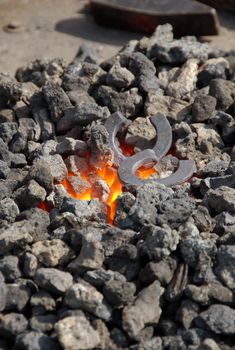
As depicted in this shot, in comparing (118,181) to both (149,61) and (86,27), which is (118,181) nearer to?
(149,61)

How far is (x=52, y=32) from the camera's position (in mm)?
7082

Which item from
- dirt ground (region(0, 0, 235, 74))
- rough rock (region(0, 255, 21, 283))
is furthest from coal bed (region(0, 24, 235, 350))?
dirt ground (region(0, 0, 235, 74))

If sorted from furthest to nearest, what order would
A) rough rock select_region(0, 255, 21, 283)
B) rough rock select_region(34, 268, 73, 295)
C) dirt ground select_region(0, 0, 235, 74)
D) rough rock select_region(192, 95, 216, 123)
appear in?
1. dirt ground select_region(0, 0, 235, 74)
2. rough rock select_region(192, 95, 216, 123)
3. rough rock select_region(0, 255, 21, 283)
4. rough rock select_region(34, 268, 73, 295)

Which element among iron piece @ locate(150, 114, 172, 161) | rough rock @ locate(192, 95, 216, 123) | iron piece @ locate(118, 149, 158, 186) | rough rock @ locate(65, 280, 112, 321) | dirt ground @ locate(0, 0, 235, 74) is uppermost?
rough rock @ locate(192, 95, 216, 123)

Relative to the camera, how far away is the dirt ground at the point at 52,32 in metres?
6.74

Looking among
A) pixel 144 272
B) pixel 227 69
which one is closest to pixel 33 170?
pixel 144 272

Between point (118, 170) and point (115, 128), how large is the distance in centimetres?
35

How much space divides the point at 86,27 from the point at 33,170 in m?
2.94

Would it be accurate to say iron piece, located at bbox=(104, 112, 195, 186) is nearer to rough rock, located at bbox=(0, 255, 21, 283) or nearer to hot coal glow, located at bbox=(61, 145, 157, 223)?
hot coal glow, located at bbox=(61, 145, 157, 223)

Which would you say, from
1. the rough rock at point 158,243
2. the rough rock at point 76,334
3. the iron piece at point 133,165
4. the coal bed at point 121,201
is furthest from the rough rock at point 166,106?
the rough rock at point 76,334

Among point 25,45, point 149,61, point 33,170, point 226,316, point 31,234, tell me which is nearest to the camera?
point 226,316

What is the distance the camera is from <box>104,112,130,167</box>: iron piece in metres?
4.82

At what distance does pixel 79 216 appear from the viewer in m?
4.29

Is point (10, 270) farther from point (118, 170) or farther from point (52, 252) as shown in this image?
point (118, 170)
